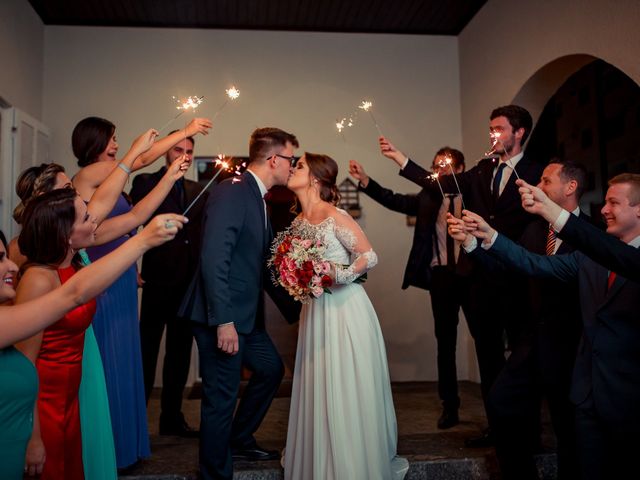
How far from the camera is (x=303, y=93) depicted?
6.63 m

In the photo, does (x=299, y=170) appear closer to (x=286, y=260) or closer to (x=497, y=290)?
(x=286, y=260)

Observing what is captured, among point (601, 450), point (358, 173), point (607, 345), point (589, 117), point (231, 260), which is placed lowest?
point (601, 450)

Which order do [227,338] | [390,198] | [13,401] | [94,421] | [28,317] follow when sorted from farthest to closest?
[390,198] → [227,338] → [94,421] → [13,401] → [28,317]

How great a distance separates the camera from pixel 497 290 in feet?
12.5

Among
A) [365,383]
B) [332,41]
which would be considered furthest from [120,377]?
[332,41]

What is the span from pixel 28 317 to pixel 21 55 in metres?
4.88

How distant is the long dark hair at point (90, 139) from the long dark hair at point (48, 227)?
136 cm

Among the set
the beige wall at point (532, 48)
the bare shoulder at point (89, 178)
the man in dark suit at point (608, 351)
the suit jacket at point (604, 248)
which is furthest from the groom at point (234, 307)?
the beige wall at point (532, 48)

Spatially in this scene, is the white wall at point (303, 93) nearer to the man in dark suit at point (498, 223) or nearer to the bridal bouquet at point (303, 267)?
the man in dark suit at point (498, 223)

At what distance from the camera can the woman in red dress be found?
212cm

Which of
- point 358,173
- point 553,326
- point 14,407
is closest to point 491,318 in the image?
point 553,326

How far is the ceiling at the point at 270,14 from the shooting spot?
597cm

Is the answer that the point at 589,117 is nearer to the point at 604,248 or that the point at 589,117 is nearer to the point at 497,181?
the point at 497,181

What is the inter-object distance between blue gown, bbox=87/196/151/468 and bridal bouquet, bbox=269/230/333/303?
94cm
